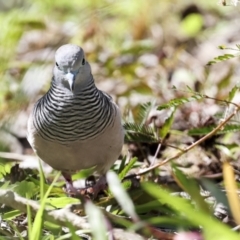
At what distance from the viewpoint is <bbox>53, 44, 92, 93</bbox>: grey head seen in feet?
10.6

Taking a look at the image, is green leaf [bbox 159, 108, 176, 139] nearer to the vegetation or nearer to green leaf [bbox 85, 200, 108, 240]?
the vegetation

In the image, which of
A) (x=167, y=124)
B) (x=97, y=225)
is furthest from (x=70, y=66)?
(x=97, y=225)

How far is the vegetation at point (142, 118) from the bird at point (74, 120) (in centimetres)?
13

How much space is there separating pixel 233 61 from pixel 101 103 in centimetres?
290

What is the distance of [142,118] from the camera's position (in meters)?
3.55

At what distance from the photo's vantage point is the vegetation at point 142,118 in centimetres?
216

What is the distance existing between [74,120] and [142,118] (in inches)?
16.9

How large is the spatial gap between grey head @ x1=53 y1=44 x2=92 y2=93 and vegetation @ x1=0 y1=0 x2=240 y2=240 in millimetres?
133

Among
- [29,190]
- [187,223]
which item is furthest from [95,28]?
[187,223]

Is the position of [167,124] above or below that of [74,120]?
below

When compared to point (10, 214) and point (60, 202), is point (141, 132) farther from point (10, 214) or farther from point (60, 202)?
point (10, 214)

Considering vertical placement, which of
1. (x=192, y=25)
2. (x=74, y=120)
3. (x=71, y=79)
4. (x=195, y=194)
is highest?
(x=195, y=194)

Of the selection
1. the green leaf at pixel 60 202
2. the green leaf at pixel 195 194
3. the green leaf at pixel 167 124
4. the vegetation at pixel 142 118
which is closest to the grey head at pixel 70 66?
the vegetation at pixel 142 118

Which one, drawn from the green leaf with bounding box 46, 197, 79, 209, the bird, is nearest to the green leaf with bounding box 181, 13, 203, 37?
the bird
